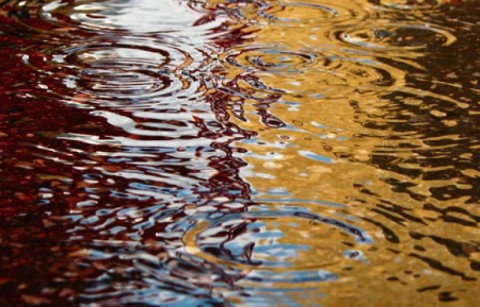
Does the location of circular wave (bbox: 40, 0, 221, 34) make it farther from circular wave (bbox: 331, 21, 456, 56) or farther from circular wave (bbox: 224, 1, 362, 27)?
circular wave (bbox: 331, 21, 456, 56)

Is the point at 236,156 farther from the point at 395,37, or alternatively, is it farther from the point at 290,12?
the point at 290,12

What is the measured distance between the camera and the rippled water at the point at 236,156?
1842 millimetres

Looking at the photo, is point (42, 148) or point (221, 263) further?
point (42, 148)

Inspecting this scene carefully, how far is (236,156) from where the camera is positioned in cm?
249

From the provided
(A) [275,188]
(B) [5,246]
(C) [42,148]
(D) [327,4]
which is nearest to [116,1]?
(D) [327,4]

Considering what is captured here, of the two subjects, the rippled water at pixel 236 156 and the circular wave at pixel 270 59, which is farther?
the circular wave at pixel 270 59

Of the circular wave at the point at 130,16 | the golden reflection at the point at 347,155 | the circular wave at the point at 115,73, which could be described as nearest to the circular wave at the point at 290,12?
the golden reflection at the point at 347,155

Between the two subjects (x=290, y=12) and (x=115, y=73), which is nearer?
(x=115, y=73)

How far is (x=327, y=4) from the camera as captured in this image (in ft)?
13.7

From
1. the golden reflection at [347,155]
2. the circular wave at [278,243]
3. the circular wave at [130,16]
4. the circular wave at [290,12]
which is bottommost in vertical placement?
the circular wave at [278,243]

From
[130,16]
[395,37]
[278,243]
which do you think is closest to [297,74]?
[395,37]

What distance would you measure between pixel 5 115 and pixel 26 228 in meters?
0.78

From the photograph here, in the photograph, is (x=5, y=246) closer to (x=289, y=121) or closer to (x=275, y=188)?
(x=275, y=188)

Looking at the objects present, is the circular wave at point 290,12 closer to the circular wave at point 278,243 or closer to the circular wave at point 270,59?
the circular wave at point 270,59
